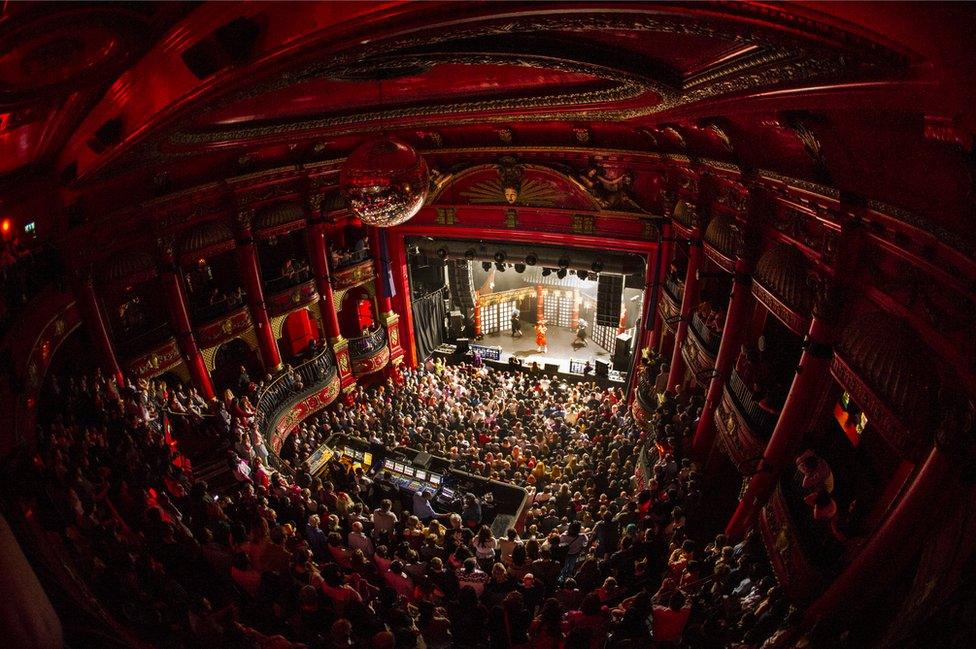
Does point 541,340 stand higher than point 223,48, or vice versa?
point 223,48

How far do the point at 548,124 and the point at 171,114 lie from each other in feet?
34.3

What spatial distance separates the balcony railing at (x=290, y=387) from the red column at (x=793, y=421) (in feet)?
36.1

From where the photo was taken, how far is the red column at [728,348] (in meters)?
8.70

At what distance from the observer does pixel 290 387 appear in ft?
43.5

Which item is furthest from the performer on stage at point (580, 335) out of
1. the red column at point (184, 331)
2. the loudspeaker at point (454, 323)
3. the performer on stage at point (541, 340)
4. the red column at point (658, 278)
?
the red column at point (184, 331)

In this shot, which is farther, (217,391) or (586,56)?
(217,391)

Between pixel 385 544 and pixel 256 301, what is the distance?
26.9 feet

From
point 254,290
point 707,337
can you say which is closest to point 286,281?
point 254,290

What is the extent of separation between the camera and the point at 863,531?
19.4 ft

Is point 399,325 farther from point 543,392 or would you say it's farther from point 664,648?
point 664,648

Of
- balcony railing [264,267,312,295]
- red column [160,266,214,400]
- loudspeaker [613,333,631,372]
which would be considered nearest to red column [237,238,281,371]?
balcony railing [264,267,312,295]

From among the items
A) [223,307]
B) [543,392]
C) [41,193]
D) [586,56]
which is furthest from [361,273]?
[586,56]

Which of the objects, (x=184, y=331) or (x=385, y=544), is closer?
(x=385, y=544)

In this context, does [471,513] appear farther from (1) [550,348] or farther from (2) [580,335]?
(2) [580,335]
